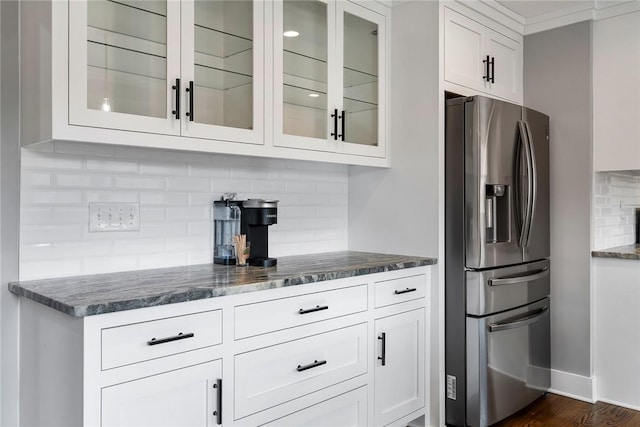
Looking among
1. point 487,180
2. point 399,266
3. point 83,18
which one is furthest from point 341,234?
point 83,18

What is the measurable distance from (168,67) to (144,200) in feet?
2.00

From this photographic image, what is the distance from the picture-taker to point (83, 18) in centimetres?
169

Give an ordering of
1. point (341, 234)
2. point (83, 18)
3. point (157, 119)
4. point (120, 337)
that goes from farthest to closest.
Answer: point (341, 234)
point (157, 119)
point (83, 18)
point (120, 337)

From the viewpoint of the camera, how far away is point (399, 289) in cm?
247

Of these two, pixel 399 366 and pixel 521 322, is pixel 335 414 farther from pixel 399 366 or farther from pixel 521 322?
pixel 521 322

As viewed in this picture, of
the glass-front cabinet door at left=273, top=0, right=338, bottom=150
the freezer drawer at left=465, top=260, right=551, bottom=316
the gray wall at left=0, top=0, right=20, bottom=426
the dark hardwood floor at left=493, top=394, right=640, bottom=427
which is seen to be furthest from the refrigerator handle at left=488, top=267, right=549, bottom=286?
A: the gray wall at left=0, top=0, right=20, bottom=426

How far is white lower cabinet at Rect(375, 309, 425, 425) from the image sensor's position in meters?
2.38

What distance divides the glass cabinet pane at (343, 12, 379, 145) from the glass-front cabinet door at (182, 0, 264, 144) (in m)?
0.59

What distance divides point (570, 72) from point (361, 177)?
1467mm

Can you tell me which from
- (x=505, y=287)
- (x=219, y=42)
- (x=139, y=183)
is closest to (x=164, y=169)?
(x=139, y=183)

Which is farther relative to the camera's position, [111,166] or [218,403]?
[111,166]

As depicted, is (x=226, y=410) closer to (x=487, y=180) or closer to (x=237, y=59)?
(x=237, y=59)

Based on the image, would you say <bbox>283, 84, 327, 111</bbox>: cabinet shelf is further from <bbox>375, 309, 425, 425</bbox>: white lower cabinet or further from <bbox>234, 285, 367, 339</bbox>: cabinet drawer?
<bbox>375, 309, 425, 425</bbox>: white lower cabinet

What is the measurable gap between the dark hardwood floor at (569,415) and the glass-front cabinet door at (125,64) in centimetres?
235
